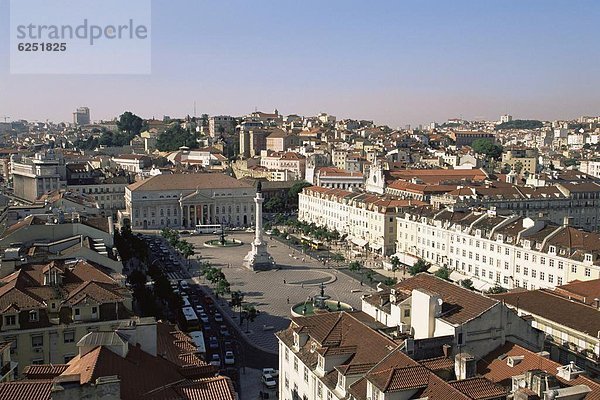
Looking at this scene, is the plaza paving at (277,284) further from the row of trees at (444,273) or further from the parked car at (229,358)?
the row of trees at (444,273)

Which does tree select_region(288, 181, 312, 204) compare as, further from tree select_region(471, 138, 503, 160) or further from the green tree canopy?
the green tree canopy

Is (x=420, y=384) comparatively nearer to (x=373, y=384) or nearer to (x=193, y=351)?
(x=373, y=384)

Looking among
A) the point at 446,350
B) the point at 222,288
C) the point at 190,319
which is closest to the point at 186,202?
the point at 222,288

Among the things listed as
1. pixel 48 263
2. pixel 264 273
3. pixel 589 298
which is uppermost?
pixel 48 263

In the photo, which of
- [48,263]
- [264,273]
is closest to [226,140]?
[264,273]

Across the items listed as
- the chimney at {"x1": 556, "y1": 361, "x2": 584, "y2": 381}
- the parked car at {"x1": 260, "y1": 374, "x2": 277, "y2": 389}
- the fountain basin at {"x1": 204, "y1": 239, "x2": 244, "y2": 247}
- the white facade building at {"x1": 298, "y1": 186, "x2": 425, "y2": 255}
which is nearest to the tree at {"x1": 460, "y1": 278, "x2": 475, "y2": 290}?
the white facade building at {"x1": 298, "y1": 186, "x2": 425, "y2": 255}
